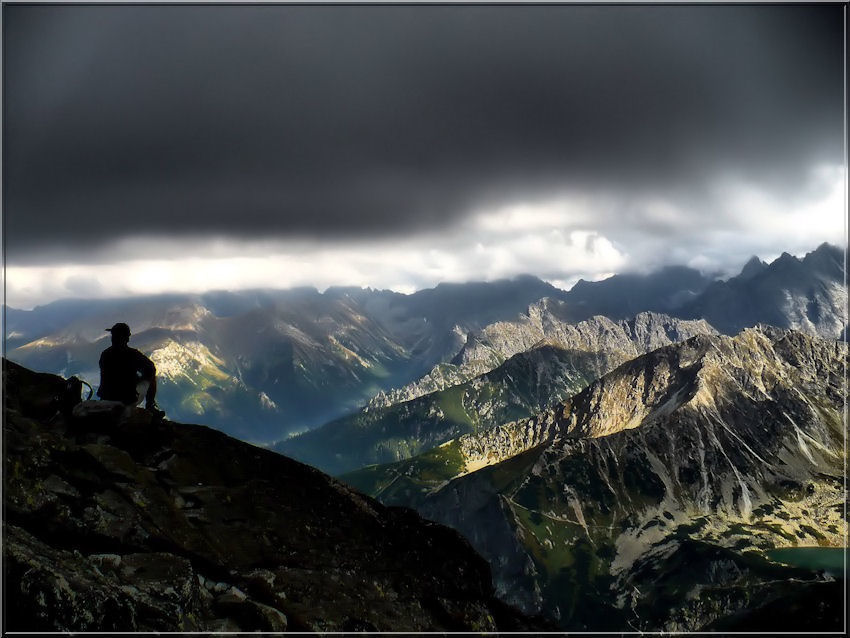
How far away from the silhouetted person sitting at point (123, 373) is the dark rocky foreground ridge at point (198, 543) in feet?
4.47

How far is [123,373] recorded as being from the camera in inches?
1125

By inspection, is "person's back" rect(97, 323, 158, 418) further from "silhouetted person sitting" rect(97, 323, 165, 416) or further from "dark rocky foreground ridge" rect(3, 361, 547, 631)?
"dark rocky foreground ridge" rect(3, 361, 547, 631)

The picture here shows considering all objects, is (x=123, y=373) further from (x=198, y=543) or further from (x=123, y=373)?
(x=198, y=543)

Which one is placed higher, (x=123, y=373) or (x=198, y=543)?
(x=123, y=373)

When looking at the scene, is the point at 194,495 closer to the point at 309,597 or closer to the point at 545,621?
the point at 309,597

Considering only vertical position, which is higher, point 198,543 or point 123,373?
A: point 123,373

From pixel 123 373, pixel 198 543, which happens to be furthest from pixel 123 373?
pixel 198 543

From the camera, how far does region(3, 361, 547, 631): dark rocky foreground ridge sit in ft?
55.4

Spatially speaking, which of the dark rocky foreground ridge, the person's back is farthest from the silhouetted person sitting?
the dark rocky foreground ridge

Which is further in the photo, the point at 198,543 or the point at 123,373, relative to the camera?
the point at 123,373

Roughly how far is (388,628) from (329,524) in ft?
24.1

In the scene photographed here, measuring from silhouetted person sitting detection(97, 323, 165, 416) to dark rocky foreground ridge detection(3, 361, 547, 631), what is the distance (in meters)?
1.36

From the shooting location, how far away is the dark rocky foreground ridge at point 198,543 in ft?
55.4

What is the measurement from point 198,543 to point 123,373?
986 cm
